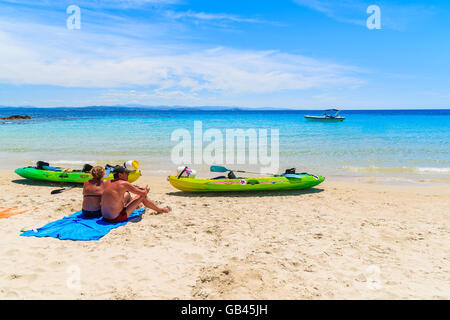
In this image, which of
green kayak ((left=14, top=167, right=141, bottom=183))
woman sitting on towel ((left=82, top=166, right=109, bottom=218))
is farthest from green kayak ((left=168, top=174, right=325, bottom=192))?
woman sitting on towel ((left=82, top=166, right=109, bottom=218))

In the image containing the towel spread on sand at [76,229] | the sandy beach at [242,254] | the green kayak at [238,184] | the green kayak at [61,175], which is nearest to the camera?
the sandy beach at [242,254]

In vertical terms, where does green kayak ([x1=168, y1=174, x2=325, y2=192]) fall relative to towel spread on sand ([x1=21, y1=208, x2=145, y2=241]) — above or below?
above

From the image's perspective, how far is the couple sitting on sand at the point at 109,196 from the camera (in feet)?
20.9

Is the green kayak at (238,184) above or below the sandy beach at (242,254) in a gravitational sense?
above

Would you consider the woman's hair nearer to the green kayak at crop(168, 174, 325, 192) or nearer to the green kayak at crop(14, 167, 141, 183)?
the green kayak at crop(168, 174, 325, 192)

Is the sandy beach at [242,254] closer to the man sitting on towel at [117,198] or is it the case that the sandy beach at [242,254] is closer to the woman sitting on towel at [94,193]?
the man sitting on towel at [117,198]

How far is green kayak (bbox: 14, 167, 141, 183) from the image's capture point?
10.3 meters

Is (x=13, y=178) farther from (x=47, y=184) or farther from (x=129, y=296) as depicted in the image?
(x=129, y=296)

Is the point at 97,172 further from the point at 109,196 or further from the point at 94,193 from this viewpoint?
the point at 109,196

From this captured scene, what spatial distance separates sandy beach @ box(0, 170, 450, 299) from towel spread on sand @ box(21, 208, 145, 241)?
0.17 m

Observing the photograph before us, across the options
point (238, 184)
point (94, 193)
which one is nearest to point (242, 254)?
point (94, 193)

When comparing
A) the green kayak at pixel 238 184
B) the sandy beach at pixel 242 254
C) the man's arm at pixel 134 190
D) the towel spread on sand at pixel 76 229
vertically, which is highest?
the man's arm at pixel 134 190

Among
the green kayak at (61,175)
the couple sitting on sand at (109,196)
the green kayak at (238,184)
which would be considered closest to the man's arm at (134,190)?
the couple sitting on sand at (109,196)

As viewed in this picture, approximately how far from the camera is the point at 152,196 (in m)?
9.33
